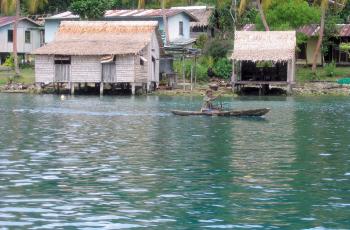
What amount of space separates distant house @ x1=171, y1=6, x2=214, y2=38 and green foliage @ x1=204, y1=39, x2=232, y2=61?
8.21 metres

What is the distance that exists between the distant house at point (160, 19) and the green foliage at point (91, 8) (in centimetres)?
219

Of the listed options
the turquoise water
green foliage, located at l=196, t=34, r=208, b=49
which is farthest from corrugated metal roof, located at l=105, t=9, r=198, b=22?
the turquoise water

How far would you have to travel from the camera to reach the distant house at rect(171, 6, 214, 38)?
7006 cm

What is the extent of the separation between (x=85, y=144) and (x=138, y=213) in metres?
10.7

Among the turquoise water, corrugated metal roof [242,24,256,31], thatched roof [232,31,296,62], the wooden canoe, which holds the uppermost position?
corrugated metal roof [242,24,256,31]

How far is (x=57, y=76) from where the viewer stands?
55.0m

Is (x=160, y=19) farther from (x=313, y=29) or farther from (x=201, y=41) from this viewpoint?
(x=313, y=29)

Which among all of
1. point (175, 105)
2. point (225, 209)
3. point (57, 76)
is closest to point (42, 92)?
point (57, 76)

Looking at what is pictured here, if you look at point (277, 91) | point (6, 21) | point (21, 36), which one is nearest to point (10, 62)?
point (6, 21)

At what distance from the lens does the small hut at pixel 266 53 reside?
51875 mm

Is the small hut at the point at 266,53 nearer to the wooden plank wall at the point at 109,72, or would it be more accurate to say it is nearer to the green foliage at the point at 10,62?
the wooden plank wall at the point at 109,72

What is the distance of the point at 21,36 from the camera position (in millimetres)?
70250

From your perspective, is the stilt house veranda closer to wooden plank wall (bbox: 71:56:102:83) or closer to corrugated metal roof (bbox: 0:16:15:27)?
wooden plank wall (bbox: 71:56:102:83)

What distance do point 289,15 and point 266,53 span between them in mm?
8773
